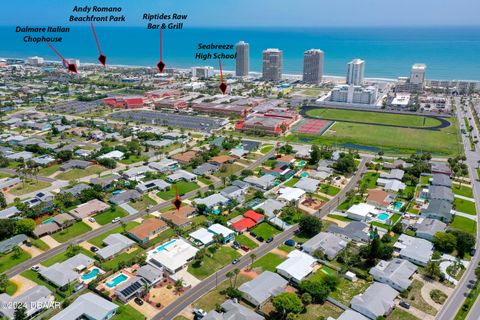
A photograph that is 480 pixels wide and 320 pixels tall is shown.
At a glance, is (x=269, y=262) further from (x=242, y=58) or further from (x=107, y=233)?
(x=242, y=58)

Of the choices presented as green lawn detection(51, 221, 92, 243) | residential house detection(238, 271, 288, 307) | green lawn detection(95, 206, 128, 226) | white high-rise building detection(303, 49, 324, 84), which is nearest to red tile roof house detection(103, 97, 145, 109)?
green lawn detection(95, 206, 128, 226)

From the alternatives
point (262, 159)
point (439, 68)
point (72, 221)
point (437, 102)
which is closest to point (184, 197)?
point (72, 221)

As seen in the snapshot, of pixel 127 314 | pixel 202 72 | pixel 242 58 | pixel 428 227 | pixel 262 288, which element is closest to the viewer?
pixel 127 314

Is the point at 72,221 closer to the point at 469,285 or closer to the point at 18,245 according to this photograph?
the point at 18,245

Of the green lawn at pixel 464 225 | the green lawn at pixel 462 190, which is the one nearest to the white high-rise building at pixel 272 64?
the green lawn at pixel 462 190

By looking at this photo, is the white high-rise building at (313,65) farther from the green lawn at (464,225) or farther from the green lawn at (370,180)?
the green lawn at (464,225)

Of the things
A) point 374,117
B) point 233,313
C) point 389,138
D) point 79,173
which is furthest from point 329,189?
point 374,117
